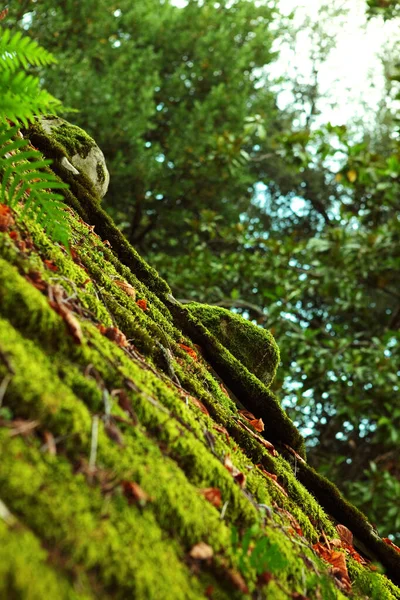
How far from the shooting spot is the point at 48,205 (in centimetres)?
162

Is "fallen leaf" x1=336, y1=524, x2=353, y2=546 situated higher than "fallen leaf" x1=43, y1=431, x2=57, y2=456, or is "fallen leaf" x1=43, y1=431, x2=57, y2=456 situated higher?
"fallen leaf" x1=336, y1=524, x2=353, y2=546

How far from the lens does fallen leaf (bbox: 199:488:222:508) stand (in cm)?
129

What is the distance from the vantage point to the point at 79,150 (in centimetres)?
322

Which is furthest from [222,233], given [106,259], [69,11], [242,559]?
[242,559]

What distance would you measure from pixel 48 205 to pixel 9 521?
41.7 inches

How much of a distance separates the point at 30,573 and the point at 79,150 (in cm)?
285

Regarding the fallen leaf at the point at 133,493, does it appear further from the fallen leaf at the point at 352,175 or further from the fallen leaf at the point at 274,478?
the fallen leaf at the point at 352,175

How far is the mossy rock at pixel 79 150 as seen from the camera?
10.3ft

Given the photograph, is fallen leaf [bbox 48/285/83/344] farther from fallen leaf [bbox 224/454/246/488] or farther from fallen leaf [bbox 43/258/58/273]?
fallen leaf [bbox 224/454/246/488]

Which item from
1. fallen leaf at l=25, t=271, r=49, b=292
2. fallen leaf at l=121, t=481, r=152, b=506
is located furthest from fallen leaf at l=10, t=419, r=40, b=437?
fallen leaf at l=25, t=271, r=49, b=292

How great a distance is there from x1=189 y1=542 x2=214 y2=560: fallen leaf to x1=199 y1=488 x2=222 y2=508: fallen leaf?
176 mm

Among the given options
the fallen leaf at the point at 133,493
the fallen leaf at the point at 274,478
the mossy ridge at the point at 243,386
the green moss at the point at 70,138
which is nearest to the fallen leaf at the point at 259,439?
the fallen leaf at the point at 274,478

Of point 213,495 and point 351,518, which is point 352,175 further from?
point 213,495

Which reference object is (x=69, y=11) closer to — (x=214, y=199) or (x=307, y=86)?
(x=214, y=199)
